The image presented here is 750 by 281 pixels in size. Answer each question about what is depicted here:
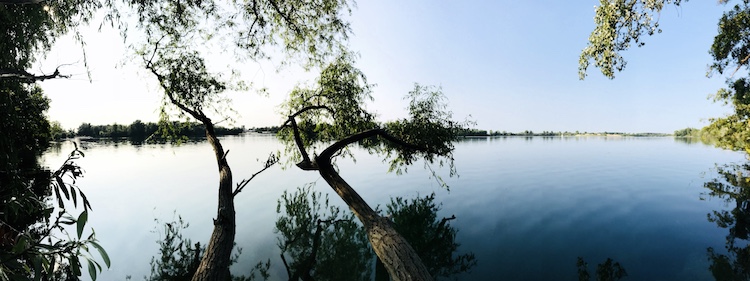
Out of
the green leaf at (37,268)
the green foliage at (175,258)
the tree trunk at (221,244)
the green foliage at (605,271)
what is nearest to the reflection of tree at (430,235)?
the green foliage at (605,271)

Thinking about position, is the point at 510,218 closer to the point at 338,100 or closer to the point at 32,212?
the point at 338,100

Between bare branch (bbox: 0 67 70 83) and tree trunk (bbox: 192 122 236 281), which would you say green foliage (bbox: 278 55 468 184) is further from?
bare branch (bbox: 0 67 70 83)

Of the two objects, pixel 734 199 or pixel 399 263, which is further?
pixel 734 199

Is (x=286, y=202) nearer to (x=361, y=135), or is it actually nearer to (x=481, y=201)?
(x=361, y=135)

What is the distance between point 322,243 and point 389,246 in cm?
331

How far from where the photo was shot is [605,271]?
22.3 feet

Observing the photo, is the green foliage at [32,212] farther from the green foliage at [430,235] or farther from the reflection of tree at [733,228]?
the reflection of tree at [733,228]

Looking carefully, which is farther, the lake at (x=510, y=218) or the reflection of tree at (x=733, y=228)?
the lake at (x=510, y=218)

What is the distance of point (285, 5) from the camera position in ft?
27.9

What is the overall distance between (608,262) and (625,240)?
7.57 ft

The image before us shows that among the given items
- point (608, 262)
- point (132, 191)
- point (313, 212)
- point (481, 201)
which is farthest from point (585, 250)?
point (132, 191)

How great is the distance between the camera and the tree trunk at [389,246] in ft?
16.4

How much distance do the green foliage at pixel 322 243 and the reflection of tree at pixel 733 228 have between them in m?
7.84

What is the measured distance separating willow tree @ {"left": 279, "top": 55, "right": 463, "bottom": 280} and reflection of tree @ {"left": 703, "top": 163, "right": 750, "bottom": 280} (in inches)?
276
